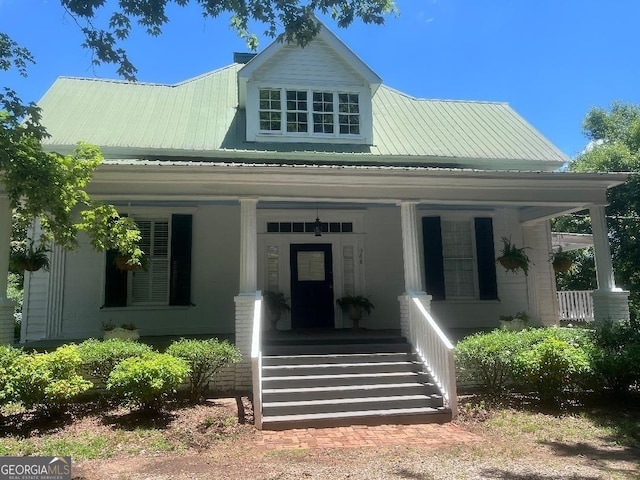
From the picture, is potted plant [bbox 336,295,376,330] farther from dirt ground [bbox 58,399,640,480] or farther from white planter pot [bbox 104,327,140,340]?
dirt ground [bbox 58,399,640,480]

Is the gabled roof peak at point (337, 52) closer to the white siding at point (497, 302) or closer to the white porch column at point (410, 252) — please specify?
the white siding at point (497, 302)

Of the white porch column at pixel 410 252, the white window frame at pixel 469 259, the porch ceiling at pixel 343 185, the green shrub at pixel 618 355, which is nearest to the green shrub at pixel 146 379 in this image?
the porch ceiling at pixel 343 185

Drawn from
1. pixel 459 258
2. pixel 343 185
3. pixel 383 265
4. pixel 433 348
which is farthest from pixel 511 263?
pixel 343 185

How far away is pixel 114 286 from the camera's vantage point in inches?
397

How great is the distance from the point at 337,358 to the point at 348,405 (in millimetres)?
1145

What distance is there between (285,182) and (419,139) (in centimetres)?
488

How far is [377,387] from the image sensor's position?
24.3 feet

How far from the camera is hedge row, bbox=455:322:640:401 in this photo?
23.5 feet

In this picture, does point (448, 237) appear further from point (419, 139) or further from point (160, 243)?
point (160, 243)

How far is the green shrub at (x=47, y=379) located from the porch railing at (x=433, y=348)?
4.94 m

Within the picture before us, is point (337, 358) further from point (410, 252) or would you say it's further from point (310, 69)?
point (310, 69)

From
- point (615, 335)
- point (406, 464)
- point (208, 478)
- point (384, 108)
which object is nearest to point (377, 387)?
point (406, 464)

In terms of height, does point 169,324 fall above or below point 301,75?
below

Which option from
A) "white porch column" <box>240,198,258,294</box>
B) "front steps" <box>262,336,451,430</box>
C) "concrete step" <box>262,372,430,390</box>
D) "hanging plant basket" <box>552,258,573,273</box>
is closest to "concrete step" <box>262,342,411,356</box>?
"front steps" <box>262,336,451,430</box>
